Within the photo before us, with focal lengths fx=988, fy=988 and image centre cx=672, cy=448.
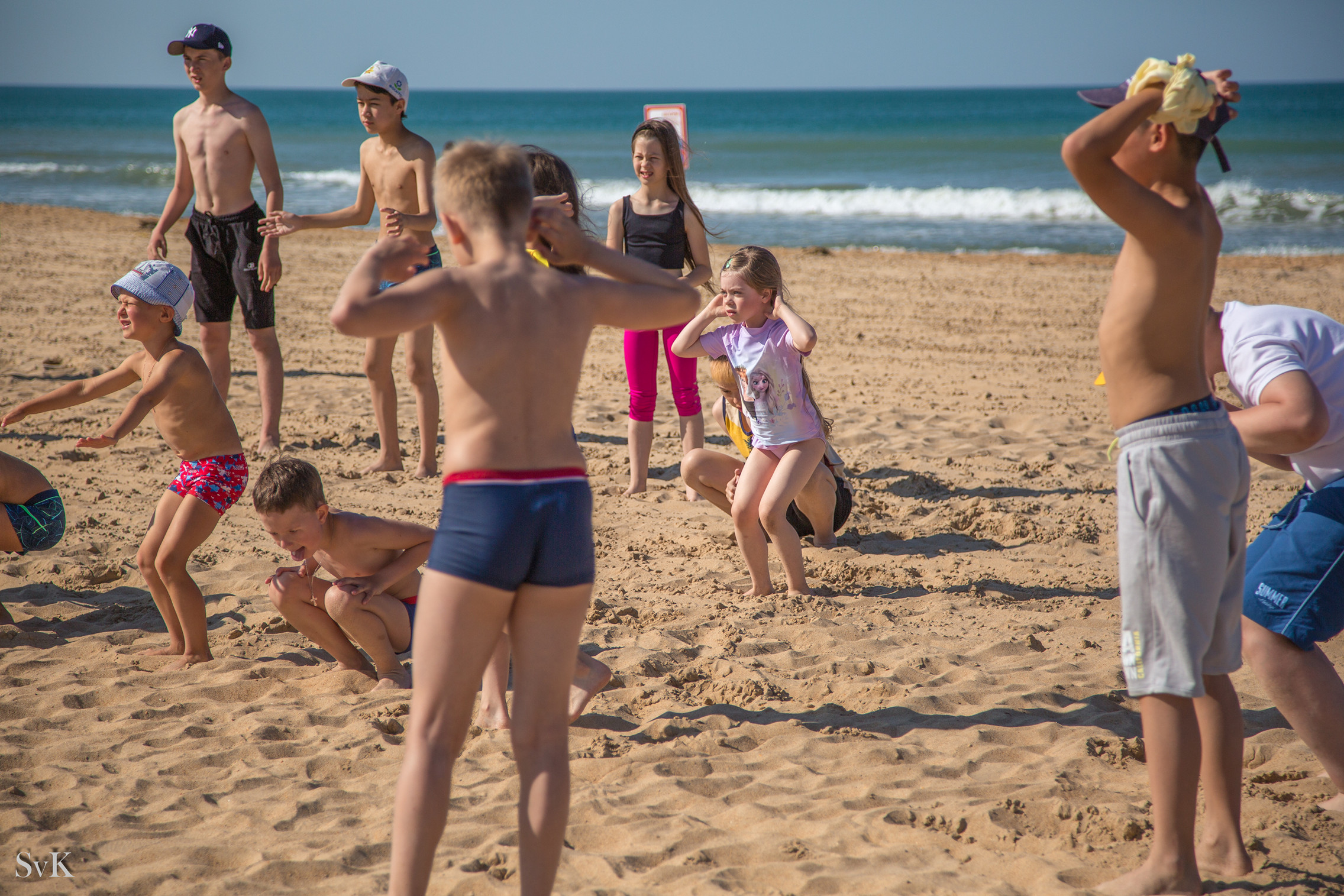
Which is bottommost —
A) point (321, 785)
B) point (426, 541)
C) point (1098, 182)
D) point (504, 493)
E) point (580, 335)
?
point (321, 785)

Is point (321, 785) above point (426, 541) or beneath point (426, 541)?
beneath

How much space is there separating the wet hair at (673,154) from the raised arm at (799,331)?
1109 mm

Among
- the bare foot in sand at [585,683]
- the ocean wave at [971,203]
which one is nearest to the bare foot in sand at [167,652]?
the bare foot in sand at [585,683]

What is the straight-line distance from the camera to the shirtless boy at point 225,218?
6.29m

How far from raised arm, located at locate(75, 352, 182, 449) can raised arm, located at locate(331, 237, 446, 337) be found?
6.71ft

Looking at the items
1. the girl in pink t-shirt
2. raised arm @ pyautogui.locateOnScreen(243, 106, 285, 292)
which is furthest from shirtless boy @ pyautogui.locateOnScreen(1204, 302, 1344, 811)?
raised arm @ pyautogui.locateOnScreen(243, 106, 285, 292)

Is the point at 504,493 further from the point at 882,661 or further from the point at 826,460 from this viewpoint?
the point at 826,460

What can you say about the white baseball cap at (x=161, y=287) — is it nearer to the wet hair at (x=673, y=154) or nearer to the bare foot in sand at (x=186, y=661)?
the bare foot in sand at (x=186, y=661)

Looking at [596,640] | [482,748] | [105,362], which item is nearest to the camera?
[482,748]

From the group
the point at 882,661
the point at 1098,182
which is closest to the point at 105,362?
the point at 882,661

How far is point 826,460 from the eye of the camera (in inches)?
204

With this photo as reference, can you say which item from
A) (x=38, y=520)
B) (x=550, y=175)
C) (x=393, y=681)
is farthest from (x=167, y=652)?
(x=550, y=175)

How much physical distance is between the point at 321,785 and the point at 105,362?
22.3 ft

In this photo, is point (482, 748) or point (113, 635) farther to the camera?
point (113, 635)
